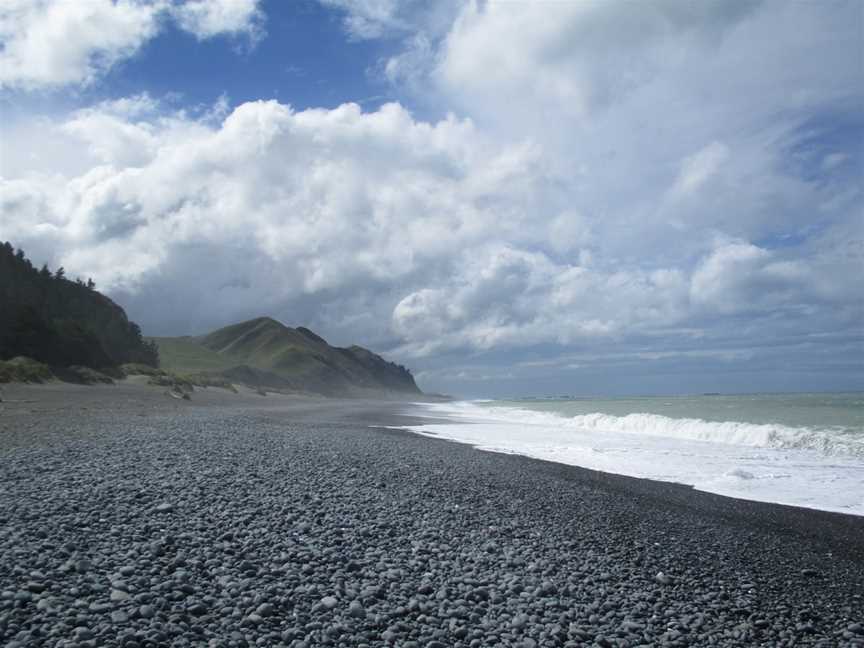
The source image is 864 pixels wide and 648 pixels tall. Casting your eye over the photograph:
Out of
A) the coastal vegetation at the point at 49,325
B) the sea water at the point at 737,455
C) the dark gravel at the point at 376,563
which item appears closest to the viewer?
the dark gravel at the point at 376,563

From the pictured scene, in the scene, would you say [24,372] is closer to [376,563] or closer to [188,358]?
[376,563]

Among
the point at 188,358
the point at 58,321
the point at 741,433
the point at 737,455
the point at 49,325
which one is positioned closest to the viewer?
the point at 737,455

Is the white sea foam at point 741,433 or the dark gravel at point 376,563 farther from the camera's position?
the white sea foam at point 741,433

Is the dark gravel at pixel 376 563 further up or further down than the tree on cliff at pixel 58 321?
further down

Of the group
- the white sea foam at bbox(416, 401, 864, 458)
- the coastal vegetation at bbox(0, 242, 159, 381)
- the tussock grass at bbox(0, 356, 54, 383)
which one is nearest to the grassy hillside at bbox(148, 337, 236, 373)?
the coastal vegetation at bbox(0, 242, 159, 381)

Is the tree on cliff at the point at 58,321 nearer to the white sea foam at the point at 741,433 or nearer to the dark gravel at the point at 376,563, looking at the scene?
the dark gravel at the point at 376,563

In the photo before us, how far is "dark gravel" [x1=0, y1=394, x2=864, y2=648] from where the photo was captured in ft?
15.6

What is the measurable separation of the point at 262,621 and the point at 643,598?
4.05m

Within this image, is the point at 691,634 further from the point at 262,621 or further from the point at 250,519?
the point at 250,519

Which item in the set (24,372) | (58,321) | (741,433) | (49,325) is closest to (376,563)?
(741,433)

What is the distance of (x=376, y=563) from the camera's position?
20.5 ft

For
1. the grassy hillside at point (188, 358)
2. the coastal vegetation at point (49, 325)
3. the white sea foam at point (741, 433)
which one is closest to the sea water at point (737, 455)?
the white sea foam at point (741, 433)

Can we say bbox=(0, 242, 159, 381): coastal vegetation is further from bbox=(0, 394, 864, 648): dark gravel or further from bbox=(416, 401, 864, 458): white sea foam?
bbox=(416, 401, 864, 458): white sea foam

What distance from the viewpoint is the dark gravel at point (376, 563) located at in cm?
475
